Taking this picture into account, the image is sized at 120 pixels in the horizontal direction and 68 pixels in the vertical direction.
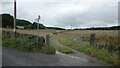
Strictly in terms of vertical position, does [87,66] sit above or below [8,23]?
below

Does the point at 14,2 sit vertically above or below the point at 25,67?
above

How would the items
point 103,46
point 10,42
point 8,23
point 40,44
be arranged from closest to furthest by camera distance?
1. point 103,46
2. point 40,44
3. point 10,42
4. point 8,23

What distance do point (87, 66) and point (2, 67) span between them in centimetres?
447

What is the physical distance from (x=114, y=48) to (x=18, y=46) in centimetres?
817

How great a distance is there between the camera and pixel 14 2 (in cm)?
1034

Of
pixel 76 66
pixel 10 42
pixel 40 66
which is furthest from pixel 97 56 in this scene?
pixel 10 42

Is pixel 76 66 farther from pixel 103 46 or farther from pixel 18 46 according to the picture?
pixel 18 46

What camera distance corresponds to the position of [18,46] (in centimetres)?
791

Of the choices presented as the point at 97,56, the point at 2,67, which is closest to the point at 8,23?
the point at 2,67

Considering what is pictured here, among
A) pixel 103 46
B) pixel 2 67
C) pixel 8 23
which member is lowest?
pixel 2 67

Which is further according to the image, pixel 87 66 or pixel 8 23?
pixel 8 23

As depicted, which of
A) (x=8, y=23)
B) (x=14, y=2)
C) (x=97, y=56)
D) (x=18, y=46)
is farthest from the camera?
(x=8, y=23)

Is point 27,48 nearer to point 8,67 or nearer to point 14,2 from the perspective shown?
point 8,67

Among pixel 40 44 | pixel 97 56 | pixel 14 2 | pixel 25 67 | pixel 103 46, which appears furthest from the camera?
pixel 14 2
